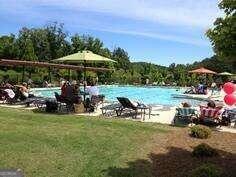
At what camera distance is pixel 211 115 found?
54.3 feet

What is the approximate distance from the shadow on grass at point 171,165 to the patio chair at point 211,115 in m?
3.85

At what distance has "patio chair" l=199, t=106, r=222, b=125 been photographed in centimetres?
1645

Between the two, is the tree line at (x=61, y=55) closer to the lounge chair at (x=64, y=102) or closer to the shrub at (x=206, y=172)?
the lounge chair at (x=64, y=102)

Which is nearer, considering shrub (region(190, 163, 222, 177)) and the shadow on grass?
shrub (region(190, 163, 222, 177))

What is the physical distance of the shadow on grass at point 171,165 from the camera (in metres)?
10.1

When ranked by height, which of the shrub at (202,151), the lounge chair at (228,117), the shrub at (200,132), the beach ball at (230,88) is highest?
the beach ball at (230,88)

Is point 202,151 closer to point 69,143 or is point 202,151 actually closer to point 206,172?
point 206,172

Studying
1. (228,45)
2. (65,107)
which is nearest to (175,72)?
(65,107)

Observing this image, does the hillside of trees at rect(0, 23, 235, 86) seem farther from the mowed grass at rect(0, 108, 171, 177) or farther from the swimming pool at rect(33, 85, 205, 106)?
the mowed grass at rect(0, 108, 171, 177)

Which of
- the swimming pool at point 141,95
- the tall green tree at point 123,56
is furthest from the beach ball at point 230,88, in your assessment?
the tall green tree at point 123,56

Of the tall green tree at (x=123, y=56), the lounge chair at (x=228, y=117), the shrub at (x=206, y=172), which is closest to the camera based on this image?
the shrub at (x=206, y=172)

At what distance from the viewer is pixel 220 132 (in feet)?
51.3

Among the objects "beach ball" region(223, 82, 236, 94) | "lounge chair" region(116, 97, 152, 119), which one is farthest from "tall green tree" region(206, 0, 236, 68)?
"lounge chair" region(116, 97, 152, 119)

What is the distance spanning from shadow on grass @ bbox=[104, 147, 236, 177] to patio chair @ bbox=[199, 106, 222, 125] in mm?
3851
